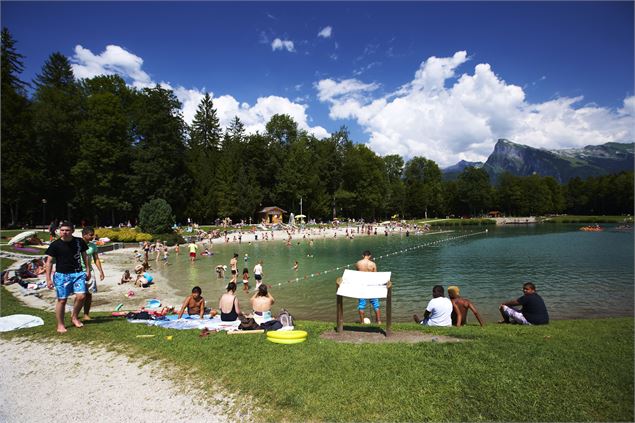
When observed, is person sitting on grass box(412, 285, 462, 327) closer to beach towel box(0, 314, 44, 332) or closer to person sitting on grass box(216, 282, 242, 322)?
person sitting on grass box(216, 282, 242, 322)

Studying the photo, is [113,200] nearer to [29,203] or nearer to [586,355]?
[29,203]

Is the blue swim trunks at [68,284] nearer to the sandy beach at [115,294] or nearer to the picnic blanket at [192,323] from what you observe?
the picnic blanket at [192,323]

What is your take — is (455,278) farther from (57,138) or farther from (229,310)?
(57,138)

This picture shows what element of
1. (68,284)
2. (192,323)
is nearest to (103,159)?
(68,284)

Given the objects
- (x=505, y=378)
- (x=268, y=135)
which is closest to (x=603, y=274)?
(x=505, y=378)

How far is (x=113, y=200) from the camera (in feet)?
165

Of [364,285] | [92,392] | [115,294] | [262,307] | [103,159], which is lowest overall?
[115,294]

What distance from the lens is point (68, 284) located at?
7930mm

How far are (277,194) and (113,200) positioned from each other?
3222 centimetres

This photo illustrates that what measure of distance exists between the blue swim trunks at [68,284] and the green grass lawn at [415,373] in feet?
3.30

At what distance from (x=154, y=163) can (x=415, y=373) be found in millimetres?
54740

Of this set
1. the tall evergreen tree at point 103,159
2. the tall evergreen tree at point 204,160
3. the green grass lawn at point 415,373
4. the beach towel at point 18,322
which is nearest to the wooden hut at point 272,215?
the tall evergreen tree at point 204,160

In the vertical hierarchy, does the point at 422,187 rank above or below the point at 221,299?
above

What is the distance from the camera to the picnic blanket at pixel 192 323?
8.80 m
